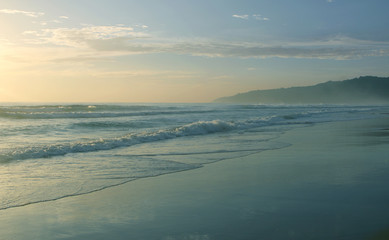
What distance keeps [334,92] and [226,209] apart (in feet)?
558

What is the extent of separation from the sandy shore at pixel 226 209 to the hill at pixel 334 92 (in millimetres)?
149575

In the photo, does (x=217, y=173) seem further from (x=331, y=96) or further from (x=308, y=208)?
(x=331, y=96)

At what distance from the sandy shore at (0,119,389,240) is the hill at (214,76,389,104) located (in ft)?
491

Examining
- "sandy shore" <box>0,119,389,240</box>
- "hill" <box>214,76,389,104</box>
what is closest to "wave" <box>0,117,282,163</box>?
"sandy shore" <box>0,119,389,240</box>

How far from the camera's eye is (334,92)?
527 feet

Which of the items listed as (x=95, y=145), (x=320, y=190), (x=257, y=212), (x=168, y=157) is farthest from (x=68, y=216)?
(x=95, y=145)

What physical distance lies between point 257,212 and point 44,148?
7.15 m

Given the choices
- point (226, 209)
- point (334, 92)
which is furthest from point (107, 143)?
point (334, 92)

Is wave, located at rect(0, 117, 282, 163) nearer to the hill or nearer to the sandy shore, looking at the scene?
the sandy shore

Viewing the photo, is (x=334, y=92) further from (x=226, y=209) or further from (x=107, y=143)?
(x=226, y=209)

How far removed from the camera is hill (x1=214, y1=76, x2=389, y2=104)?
5984 inches

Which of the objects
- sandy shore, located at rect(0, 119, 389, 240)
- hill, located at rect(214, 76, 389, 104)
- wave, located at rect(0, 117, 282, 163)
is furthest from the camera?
hill, located at rect(214, 76, 389, 104)

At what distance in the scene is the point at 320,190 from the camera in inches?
203

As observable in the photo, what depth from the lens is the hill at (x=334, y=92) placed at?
152000 millimetres
